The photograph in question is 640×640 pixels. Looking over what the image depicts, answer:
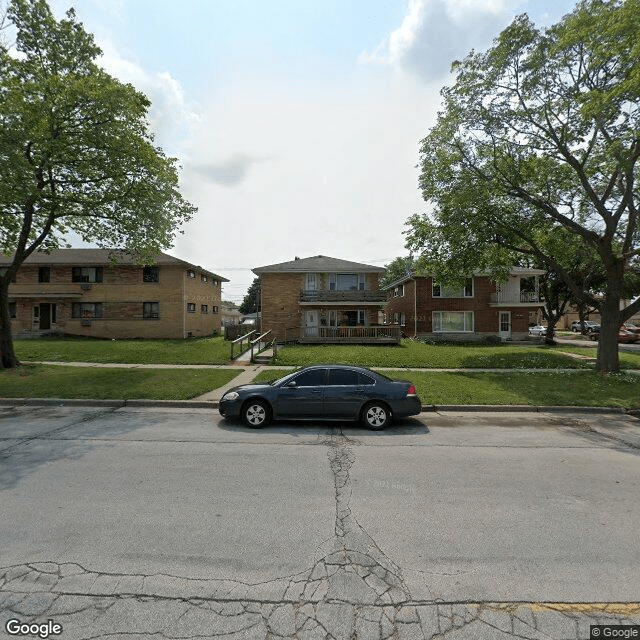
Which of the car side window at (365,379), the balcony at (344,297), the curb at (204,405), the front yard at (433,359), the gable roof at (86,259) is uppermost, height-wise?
the gable roof at (86,259)

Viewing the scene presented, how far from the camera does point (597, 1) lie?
12.9 metres

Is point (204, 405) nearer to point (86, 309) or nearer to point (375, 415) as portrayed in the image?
point (375, 415)

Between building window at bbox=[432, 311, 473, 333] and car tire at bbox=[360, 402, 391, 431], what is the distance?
73.9 ft

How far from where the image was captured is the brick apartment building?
1103 inches

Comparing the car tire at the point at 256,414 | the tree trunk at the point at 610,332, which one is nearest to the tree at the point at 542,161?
the tree trunk at the point at 610,332

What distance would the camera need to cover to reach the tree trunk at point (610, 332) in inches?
566

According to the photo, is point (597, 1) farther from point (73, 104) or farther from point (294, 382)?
point (73, 104)

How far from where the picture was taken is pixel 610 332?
14523mm

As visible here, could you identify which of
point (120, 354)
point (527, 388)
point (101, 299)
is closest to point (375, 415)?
point (527, 388)

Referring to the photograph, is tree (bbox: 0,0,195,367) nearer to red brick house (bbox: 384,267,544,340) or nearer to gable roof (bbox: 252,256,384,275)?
gable roof (bbox: 252,256,384,275)

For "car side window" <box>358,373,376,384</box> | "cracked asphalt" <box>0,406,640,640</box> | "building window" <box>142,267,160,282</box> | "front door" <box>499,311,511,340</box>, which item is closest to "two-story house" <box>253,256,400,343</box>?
"building window" <box>142,267,160,282</box>

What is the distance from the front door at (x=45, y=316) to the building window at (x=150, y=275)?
8303 mm

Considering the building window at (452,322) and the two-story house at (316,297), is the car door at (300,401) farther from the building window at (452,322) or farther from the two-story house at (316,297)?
the building window at (452,322)

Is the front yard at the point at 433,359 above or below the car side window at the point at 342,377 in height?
below
